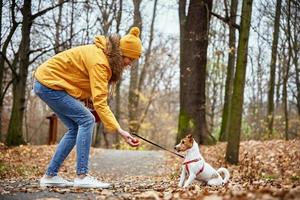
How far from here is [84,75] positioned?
5.63m

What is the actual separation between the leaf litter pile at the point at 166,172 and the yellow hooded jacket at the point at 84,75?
3.36 feet

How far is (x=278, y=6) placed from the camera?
712 inches

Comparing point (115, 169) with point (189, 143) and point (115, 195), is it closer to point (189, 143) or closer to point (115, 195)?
point (189, 143)

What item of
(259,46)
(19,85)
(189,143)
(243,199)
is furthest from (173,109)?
(243,199)

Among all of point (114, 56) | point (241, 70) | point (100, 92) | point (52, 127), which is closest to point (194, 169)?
point (100, 92)

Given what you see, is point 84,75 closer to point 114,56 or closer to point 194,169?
point 114,56

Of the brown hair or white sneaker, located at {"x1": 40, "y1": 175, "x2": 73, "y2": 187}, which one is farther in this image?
white sneaker, located at {"x1": 40, "y1": 175, "x2": 73, "y2": 187}

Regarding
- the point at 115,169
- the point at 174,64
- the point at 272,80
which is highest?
the point at 174,64

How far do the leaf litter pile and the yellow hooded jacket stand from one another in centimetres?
102

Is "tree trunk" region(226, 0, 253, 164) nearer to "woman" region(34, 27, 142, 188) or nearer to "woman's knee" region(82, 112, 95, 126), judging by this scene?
"woman" region(34, 27, 142, 188)

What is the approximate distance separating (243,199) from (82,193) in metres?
2.42

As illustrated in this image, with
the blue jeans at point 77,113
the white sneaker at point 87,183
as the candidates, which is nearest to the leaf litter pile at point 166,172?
the white sneaker at point 87,183

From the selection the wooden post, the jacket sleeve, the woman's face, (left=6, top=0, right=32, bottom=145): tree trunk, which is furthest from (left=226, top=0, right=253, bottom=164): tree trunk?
the wooden post

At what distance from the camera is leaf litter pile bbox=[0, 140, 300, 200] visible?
5.41 meters
